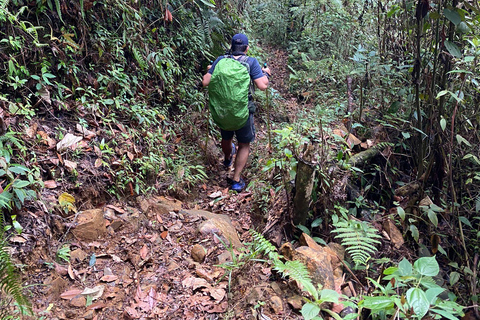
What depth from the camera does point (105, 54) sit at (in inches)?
180

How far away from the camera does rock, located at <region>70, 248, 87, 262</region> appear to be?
9.52ft

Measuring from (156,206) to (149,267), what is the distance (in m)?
0.90

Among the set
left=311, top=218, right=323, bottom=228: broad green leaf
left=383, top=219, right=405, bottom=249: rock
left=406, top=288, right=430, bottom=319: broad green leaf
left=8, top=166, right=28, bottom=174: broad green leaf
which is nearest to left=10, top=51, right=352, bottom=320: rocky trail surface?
left=311, top=218, right=323, bottom=228: broad green leaf

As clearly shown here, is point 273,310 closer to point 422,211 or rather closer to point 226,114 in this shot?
point 422,211

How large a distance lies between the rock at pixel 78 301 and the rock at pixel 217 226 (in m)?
1.27

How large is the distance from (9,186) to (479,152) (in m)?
4.81

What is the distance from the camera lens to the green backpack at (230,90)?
4.26m

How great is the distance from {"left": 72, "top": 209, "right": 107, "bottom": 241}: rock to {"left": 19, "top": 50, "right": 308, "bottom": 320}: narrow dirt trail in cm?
1

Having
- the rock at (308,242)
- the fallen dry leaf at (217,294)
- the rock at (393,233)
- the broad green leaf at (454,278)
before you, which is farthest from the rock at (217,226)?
the broad green leaf at (454,278)

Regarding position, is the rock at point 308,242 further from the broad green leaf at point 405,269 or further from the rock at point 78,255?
the rock at point 78,255

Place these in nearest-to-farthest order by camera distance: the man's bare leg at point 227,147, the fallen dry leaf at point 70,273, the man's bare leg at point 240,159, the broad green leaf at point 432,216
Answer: the fallen dry leaf at point 70,273 → the broad green leaf at point 432,216 → the man's bare leg at point 240,159 → the man's bare leg at point 227,147

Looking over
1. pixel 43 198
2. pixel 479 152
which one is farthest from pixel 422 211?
pixel 43 198

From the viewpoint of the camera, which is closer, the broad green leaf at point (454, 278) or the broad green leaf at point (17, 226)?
the broad green leaf at point (17, 226)

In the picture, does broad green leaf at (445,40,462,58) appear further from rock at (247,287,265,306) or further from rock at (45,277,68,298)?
rock at (45,277,68,298)
